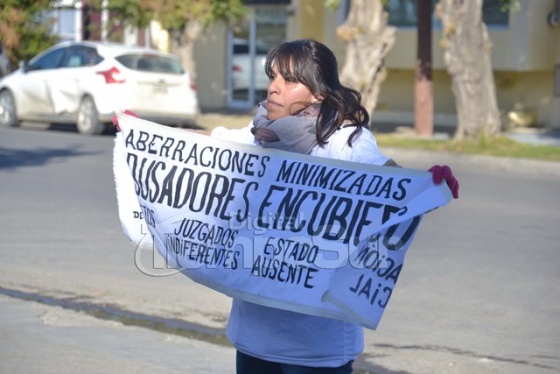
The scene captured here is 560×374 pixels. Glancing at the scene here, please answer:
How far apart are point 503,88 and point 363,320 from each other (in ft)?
67.4

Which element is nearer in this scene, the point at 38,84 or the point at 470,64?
the point at 470,64

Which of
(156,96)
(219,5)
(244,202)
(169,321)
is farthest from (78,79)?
(244,202)

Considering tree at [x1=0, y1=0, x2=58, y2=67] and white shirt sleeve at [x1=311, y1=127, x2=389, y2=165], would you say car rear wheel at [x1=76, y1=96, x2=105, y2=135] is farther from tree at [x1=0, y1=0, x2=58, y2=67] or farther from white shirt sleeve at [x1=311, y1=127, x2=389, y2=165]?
white shirt sleeve at [x1=311, y1=127, x2=389, y2=165]

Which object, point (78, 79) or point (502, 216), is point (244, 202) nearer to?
point (502, 216)

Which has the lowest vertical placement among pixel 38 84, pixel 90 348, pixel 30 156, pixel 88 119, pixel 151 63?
pixel 30 156

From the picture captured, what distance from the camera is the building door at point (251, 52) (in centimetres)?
2692

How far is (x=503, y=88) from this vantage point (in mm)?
23109

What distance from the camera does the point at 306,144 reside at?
3367 mm

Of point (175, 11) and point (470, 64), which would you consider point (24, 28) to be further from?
point (470, 64)

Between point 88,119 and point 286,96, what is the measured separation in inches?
656

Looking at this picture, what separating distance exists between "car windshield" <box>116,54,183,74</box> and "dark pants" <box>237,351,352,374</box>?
648 inches

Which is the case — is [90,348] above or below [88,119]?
above

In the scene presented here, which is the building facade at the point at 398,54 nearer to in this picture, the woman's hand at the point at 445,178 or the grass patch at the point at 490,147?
the grass patch at the point at 490,147

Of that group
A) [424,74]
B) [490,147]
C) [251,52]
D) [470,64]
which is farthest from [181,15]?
[490,147]
